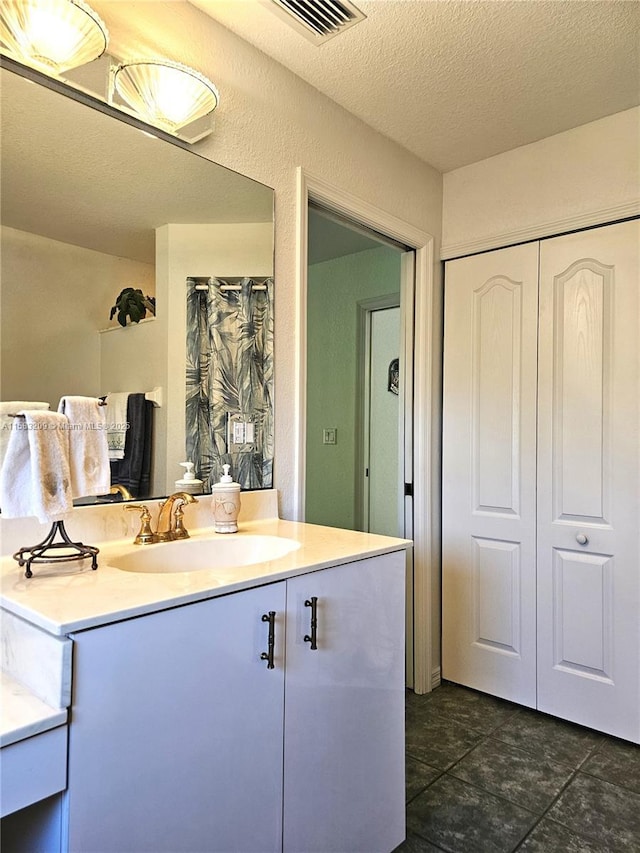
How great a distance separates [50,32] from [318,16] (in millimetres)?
762

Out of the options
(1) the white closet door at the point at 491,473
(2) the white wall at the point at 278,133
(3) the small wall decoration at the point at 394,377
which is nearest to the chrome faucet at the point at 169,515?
(2) the white wall at the point at 278,133

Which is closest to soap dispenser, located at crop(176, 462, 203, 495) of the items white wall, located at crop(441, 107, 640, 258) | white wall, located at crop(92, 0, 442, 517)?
white wall, located at crop(92, 0, 442, 517)

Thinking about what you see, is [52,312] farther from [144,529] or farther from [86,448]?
[144,529]

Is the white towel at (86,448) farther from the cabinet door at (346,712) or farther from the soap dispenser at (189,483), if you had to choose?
the cabinet door at (346,712)

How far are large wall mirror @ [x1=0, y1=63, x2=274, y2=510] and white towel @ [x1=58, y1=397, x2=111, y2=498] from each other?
99mm

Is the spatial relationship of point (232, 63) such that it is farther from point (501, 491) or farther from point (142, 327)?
point (501, 491)

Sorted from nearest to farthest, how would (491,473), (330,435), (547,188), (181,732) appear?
(181,732) → (547,188) → (491,473) → (330,435)

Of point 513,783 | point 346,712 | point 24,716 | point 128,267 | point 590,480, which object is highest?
point 128,267

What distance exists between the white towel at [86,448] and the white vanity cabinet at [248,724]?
0.41 metres

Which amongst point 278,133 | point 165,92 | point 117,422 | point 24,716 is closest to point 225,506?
point 117,422

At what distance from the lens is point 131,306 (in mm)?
1512

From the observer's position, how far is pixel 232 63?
5.70 feet

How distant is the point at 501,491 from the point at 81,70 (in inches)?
82.2

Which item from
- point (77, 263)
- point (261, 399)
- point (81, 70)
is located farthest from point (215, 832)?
point (81, 70)
